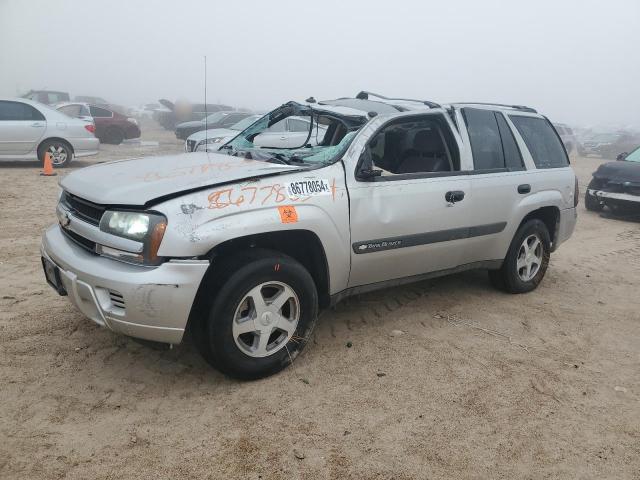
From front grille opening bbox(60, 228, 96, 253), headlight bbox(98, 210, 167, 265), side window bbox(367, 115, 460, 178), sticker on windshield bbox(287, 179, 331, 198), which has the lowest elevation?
front grille opening bbox(60, 228, 96, 253)

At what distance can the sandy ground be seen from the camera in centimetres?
250

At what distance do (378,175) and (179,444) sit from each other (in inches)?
77.3

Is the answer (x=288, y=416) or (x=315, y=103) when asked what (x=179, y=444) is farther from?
(x=315, y=103)

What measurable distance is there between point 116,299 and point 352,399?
1.39 metres

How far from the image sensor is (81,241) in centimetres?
313

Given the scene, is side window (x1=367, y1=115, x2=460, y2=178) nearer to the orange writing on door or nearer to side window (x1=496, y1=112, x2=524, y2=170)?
side window (x1=496, y1=112, x2=524, y2=170)

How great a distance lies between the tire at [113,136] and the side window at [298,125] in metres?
13.9

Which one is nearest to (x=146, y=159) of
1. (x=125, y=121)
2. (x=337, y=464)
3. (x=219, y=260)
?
(x=219, y=260)

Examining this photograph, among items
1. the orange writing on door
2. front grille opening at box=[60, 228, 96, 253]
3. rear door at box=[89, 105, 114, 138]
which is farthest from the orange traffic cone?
the orange writing on door

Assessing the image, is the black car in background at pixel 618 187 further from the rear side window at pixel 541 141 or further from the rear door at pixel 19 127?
the rear door at pixel 19 127

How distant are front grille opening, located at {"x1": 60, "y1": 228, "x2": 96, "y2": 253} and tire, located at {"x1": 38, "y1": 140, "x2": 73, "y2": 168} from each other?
29.0 feet

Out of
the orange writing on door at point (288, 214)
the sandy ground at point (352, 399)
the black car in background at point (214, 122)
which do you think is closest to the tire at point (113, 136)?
the black car in background at point (214, 122)

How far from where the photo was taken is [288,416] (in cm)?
285

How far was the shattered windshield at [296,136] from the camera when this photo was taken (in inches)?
144
